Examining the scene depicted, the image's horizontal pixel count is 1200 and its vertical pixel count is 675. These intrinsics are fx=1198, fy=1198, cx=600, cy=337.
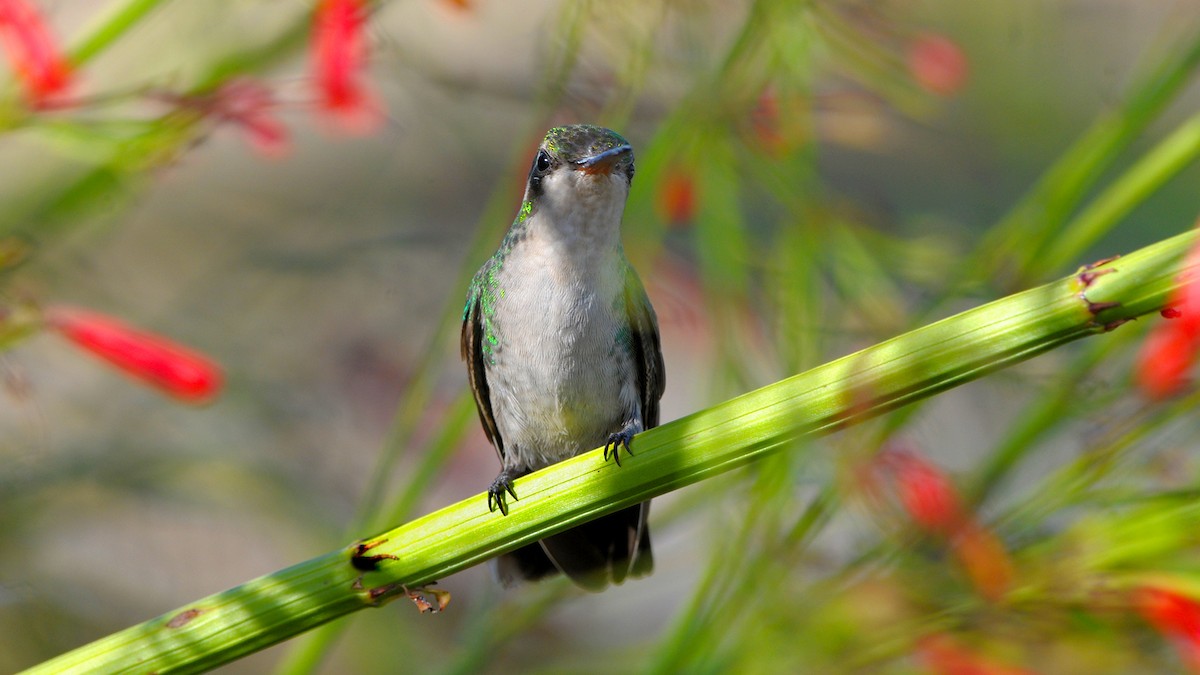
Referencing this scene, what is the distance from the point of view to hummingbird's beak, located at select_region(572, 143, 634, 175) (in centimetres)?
168

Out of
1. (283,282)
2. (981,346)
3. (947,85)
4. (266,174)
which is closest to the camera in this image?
(981,346)

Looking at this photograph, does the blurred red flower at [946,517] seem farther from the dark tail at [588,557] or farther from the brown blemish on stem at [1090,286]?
the brown blemish on stem at [1090,286]

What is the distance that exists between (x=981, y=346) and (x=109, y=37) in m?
1.21

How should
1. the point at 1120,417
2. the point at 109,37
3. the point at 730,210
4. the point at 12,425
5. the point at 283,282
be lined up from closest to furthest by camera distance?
the point at 109,37
the point at 1120,417
the point at 730,210
the point at 12,425
the point at 283,282

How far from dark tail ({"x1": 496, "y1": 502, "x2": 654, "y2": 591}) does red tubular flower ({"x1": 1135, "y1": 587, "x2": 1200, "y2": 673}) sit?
73cm

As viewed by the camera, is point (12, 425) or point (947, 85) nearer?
point (947, 85)

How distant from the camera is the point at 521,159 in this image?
1.97m

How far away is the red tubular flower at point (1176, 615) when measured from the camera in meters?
1.60

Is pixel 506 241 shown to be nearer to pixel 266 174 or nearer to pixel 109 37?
pixel 109 37

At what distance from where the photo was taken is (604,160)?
168cm

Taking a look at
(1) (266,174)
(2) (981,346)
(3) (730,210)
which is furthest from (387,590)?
(1) (266,174)

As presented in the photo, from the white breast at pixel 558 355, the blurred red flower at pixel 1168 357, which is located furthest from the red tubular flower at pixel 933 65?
the white breast at pixel 558 355

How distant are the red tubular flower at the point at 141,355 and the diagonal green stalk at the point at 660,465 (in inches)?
25.7

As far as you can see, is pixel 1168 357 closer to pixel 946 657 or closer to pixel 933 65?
pixel 946 657
